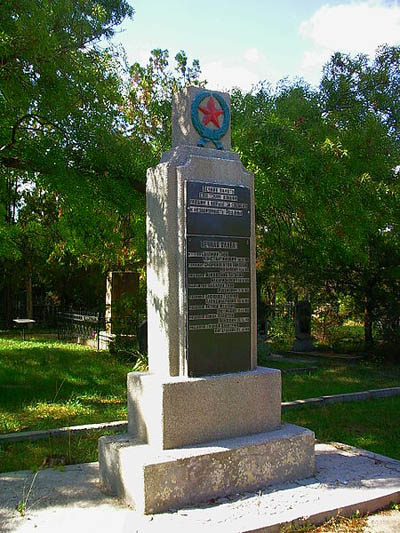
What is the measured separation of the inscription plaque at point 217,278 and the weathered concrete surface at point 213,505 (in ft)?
3.81

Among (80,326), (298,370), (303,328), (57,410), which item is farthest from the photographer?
(80,326)

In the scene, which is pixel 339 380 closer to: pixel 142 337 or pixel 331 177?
pixel 331 177

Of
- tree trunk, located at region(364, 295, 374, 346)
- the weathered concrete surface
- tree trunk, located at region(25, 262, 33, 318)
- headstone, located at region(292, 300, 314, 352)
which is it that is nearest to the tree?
tree trunk, located at region(364, 295, 374, 346)

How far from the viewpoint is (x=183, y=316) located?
186 inches

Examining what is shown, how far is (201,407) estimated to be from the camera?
4.65m

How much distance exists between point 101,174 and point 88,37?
2500 millimetres

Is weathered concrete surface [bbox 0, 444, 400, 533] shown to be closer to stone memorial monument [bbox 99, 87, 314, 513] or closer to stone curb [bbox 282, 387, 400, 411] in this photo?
stone memorial monument [bbox 99, 87, 314, 513]

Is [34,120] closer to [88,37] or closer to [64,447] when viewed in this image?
[88,37]

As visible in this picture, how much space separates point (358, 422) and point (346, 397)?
1.54 m

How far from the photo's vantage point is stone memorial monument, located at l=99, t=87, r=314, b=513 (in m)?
4.46

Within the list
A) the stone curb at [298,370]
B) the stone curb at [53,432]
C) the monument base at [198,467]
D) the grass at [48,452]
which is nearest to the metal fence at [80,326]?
the stone curb at [298,370]

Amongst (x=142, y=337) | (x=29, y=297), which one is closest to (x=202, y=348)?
(x=142, y=337)

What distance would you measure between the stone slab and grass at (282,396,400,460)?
1.87m

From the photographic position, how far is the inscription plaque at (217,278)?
476 cm
